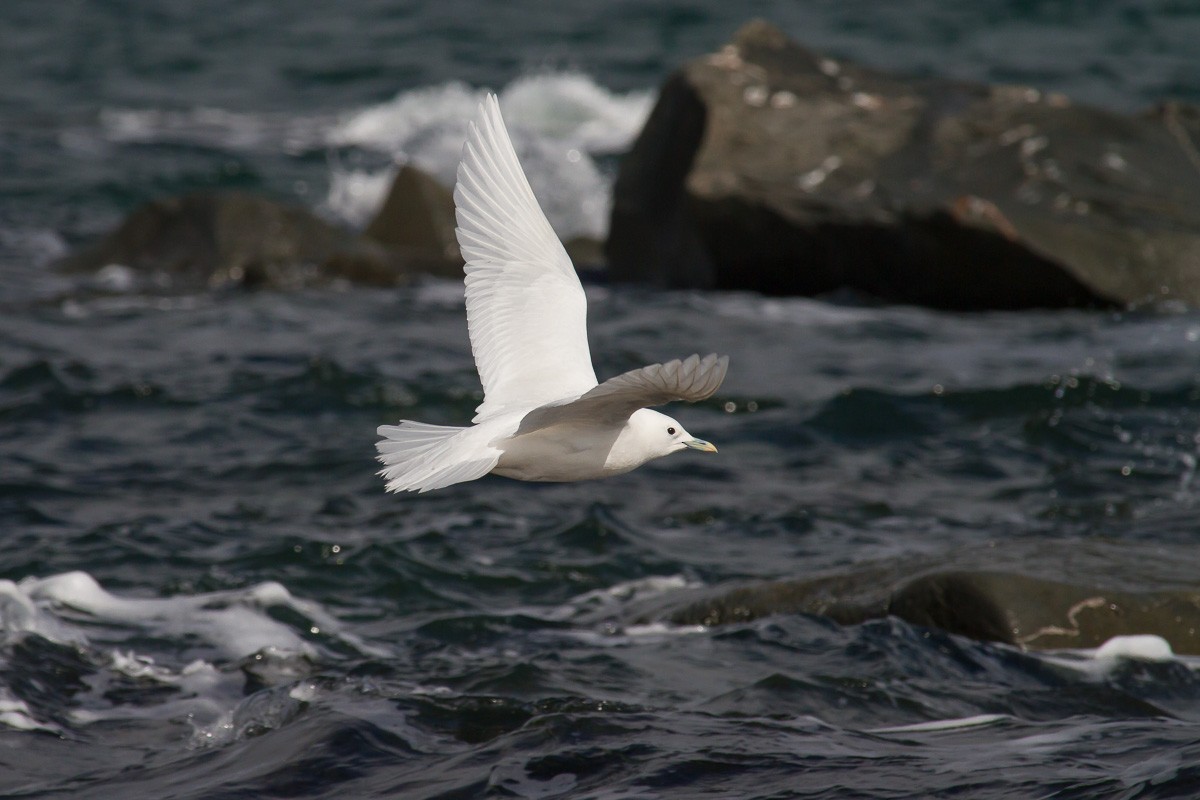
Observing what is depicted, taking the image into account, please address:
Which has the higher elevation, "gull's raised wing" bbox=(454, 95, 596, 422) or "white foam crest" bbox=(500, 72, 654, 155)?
"gull's raised wing" bbox=(454, 95, 596, 422)

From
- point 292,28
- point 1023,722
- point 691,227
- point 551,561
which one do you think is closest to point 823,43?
point 292,28

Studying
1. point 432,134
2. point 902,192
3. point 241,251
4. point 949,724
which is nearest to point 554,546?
point 949,724

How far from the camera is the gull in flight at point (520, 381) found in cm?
493

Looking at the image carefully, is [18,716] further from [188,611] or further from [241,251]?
[241,251]

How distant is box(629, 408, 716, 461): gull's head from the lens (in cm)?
539

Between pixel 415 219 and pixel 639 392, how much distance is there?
28.7ft

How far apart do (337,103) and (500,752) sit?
633 inches

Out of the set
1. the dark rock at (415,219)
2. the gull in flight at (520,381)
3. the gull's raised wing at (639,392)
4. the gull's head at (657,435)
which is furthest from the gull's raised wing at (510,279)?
the dark rock at (415,219)

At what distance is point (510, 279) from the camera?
19.9 ft

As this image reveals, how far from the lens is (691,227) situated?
37.2ft

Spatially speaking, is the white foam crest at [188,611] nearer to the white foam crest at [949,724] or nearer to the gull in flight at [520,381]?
the gull in flight at [520,381]

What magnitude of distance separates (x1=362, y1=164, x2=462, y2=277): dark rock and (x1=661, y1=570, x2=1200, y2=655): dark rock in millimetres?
7364

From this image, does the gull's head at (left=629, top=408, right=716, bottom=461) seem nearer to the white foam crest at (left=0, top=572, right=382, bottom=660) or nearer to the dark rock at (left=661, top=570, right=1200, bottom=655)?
the dark rock at (left=661, top=570, right=1200, bottom=655)

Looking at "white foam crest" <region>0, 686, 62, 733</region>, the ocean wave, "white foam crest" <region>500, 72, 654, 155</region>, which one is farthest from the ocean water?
"white foam crest" <region>500, 72, 654, 155</region>
